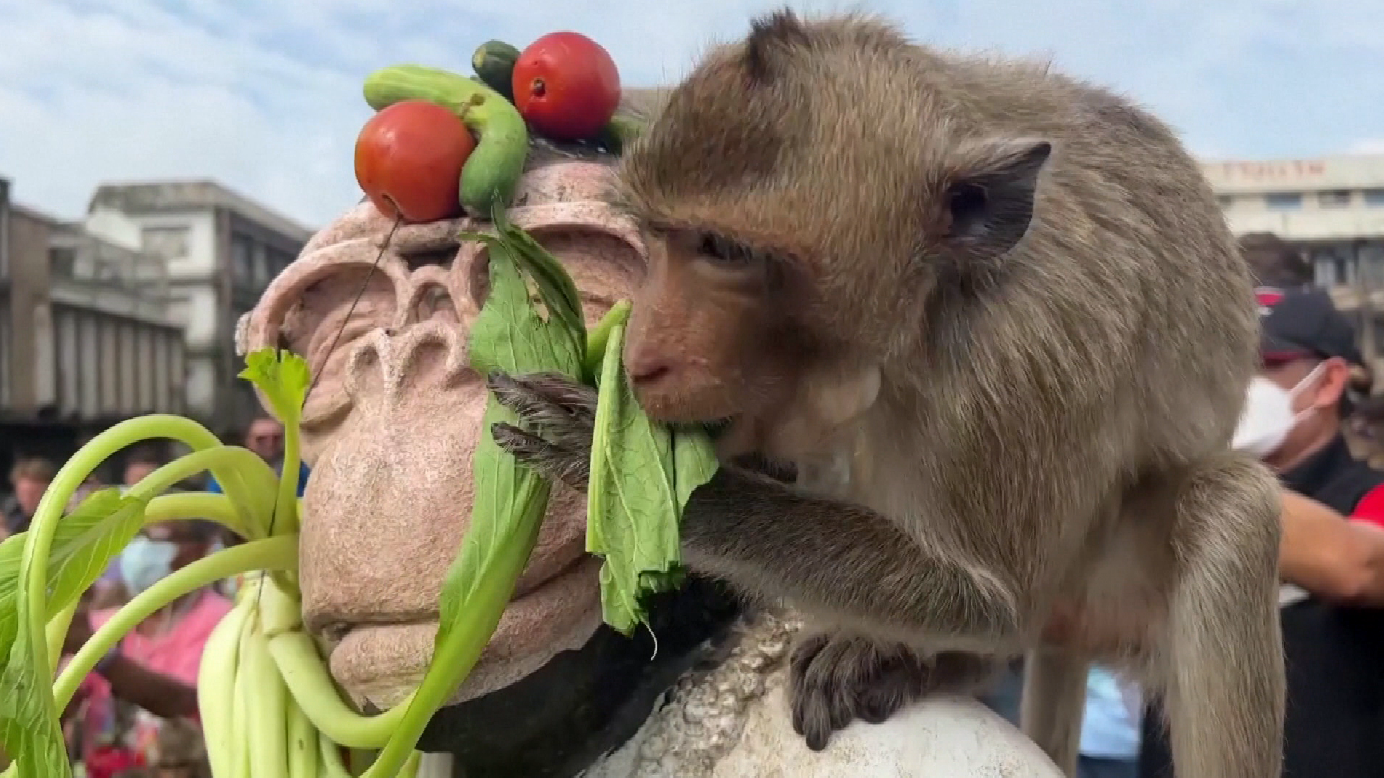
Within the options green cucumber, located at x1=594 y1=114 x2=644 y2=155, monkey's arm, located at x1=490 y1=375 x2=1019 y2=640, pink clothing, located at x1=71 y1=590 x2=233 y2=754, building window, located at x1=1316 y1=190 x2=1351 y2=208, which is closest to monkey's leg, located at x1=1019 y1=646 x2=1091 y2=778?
monkey's arm, located at x1=490 y1=375 x2=1019 y2=640

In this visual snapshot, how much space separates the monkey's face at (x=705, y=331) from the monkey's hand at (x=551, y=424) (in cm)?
11

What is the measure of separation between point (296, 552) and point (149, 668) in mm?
1665

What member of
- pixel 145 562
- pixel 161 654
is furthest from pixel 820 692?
pixel 145 562

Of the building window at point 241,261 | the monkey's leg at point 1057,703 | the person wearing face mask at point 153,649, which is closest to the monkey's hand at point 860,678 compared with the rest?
the monkey's leg at point 1057,703

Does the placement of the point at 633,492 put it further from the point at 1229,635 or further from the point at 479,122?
the point at 1229,635

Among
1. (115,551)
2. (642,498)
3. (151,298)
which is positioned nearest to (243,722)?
(115,551)

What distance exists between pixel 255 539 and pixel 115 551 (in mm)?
225

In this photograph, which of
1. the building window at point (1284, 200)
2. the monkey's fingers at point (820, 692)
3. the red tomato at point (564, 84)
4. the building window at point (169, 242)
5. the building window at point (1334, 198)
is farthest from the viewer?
the building window at point (1284, 200)

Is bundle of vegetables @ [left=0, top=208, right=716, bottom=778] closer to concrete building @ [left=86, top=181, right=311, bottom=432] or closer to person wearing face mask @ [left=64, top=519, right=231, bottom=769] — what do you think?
person wearing face mask @ [left=64, top=519, right=231, bottom=769]

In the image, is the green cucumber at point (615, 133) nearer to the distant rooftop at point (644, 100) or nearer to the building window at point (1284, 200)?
the distant rooftop at point (644, 100)

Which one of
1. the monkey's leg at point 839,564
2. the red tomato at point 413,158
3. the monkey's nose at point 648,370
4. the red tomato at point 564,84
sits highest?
the red tomato at point 564,84

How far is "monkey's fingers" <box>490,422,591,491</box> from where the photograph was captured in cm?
123

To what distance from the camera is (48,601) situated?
1312 millimetres

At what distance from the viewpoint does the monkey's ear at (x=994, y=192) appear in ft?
4.05
